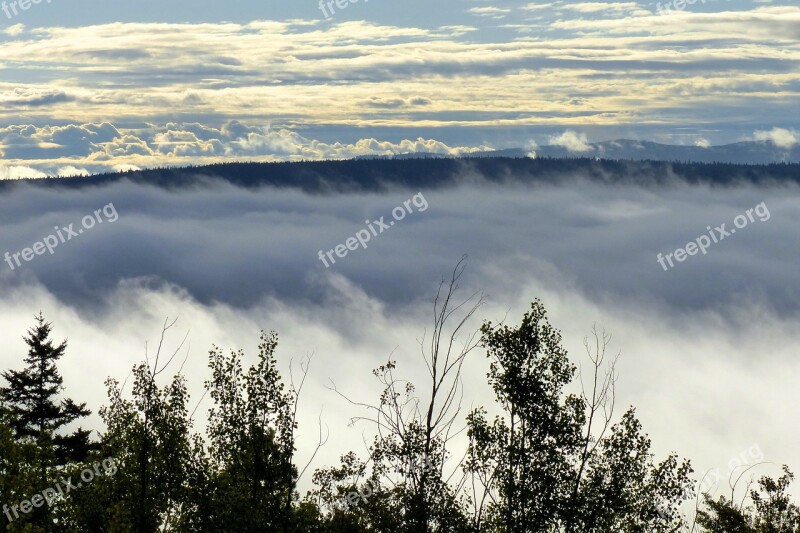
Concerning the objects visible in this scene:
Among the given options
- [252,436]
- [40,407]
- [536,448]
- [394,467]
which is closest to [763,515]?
[536,448]

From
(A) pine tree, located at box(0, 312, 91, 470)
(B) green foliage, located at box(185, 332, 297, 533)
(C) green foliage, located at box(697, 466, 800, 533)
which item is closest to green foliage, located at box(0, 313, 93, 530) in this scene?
(A) pine tree, located at box(0, 312, 91, 470)

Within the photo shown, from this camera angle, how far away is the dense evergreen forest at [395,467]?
3491 cm

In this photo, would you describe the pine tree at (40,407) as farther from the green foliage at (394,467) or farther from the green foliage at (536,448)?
the green foliage at (536,448)

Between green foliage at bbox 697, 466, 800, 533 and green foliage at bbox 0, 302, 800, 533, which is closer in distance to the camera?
green foliage at bbox 0, 302, 800, 533

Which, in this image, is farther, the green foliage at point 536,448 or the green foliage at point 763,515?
the green foliage at point 763,515

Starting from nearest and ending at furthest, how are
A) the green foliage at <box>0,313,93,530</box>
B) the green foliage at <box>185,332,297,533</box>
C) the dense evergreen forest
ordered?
the dense evergreen forest
the green foliage at <box>185,332,297,533</box>
the green foliage at <box>0,313,93,530</box>

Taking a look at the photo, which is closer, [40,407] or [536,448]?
[536,448]

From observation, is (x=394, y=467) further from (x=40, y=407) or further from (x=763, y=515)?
(x=40, y=407)

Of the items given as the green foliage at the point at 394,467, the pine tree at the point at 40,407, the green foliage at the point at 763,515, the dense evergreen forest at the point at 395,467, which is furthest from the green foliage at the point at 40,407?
the green foliage at the point at 763,515

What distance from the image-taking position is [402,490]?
34.5 meters

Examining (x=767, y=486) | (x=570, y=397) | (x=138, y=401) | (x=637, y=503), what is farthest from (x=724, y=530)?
(x=138, y=401)

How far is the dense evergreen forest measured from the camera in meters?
34.9

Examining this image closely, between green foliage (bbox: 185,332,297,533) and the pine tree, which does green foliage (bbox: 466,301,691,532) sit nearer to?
green foliage (bbox: 185,332,297,533)

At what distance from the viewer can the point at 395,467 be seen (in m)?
35.1
